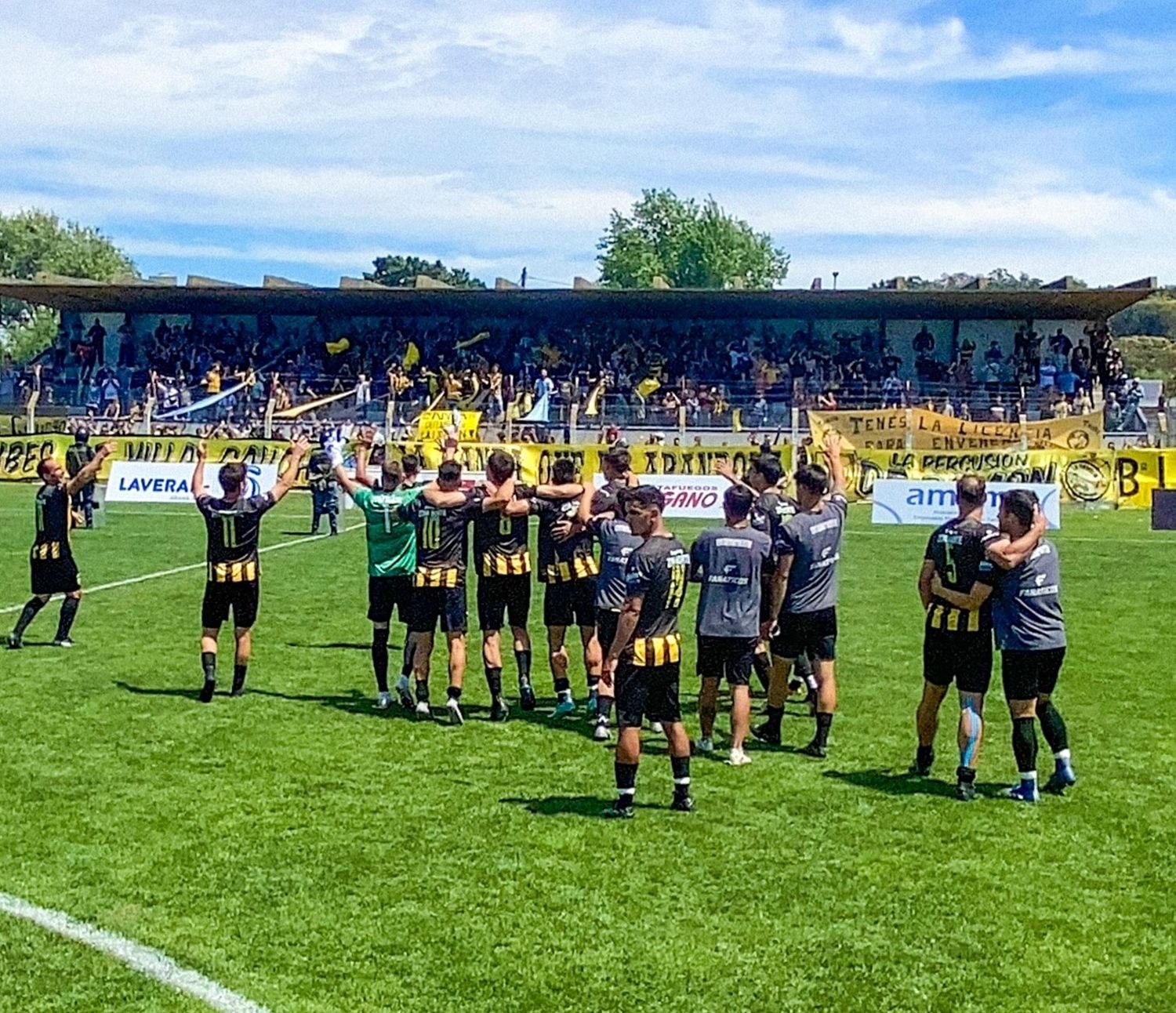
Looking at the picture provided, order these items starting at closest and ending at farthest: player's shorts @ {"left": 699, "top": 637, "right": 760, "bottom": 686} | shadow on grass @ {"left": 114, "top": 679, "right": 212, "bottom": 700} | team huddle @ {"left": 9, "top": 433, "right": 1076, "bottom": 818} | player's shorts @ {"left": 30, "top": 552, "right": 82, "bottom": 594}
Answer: team huddle @ {"left": 9, "top": 433, "right": 1076, "bottom": 818}, player's shorts @ {"left": 699, "top": 637, "right": 760, "bottom": 686}, shadow on grass @ {"left": 114, "top": 679, "right": 212, "bottom": 700}, player's shorts @ {"left": 30, "top": 552, "right": 82, "bottom": 594}

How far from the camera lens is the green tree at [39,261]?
87625 millimetres

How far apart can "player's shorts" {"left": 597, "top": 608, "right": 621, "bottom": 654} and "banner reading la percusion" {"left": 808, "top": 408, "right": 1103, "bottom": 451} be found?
23.3 meters

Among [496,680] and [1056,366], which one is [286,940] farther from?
[1056,366]

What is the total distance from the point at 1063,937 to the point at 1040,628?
269 cm

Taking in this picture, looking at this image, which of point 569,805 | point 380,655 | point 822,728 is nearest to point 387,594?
point 380,655

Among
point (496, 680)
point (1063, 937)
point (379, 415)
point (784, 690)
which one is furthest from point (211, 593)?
point (379, 415)

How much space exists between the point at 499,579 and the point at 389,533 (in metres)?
1.00

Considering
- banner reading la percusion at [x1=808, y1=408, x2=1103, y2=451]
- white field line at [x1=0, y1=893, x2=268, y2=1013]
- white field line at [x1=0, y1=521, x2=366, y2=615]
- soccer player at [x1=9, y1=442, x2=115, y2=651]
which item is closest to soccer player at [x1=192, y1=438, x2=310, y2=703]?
soccer player at [x1=9, y1=442, x2=115, y2=651]

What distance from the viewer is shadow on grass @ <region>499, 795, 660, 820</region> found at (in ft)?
30.5

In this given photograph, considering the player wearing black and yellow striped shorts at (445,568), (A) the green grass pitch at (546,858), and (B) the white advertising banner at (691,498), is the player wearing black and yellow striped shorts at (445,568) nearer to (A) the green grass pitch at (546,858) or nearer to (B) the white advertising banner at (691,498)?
(A) the green grass pitch at (546,858)

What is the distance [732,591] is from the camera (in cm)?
1017

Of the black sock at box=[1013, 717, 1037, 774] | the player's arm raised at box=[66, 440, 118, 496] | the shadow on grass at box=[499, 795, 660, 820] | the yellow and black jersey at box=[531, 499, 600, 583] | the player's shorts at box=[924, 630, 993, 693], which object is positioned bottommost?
the shadow on grass at box=[499, 795, 660, 820]

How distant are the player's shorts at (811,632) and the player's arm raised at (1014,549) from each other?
5.61ft

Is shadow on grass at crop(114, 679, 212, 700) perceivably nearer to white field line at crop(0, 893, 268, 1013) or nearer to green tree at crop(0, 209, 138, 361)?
white field line at crop(0, 893, 268, 1013)
